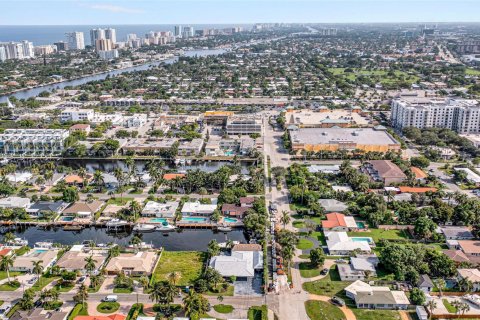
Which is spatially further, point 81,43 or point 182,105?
point 81,43

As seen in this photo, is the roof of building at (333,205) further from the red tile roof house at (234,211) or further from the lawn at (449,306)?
the lawn at (449,306)

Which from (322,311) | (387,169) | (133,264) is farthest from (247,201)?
(387,169)

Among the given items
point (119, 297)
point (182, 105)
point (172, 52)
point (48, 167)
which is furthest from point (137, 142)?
point (172, 52)

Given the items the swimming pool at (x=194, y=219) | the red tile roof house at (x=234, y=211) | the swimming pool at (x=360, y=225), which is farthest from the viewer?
the red tile roof house at (x=234, y=211)

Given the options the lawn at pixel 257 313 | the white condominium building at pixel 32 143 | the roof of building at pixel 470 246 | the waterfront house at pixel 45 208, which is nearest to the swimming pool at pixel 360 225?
the roof of building at pixel 470 246

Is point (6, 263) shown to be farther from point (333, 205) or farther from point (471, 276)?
point (471, 276)

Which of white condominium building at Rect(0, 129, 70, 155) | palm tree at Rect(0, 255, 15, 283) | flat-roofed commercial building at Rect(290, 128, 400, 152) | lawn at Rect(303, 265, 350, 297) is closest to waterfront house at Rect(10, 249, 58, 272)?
palm tree at Rect(0, 255, 15, 283)

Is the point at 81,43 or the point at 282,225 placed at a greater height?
the point at 81,43

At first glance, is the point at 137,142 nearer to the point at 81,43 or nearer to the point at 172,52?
the point at 172,52
